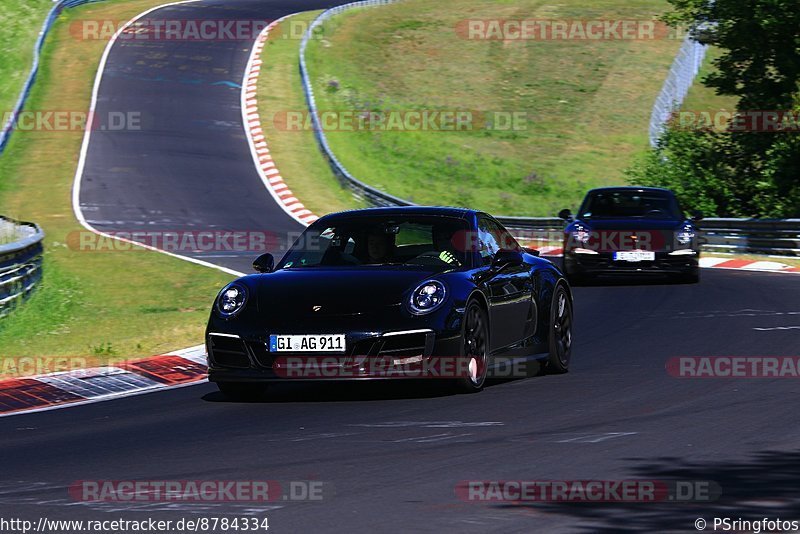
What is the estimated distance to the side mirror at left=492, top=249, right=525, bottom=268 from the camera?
1085cm

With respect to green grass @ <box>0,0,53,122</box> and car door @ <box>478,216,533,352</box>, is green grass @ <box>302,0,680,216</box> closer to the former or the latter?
green grass @ <box>0,0,53,122</box>

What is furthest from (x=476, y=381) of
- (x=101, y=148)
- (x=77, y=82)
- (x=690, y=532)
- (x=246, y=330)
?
(x=77, y=82)

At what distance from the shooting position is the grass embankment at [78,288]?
14391 mm

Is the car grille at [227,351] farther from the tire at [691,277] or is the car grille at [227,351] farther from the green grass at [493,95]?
the green grass at [493,95]

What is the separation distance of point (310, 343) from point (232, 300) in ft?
2.61

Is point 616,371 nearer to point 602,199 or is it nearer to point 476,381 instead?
point 476,381

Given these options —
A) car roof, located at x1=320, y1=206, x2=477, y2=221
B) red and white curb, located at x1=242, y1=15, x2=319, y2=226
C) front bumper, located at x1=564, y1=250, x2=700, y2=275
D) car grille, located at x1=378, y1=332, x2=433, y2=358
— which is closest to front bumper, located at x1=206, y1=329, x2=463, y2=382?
car grille, located at x1=378, y1=332, x2=433, y2=358

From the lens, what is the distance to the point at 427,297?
1000 cm

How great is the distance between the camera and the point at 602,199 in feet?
71.2

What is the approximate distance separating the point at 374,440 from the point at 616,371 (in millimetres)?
3815

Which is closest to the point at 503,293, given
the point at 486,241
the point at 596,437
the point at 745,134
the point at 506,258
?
the point at 506,258

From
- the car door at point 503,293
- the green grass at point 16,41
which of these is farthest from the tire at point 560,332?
the green grass at point 16,41

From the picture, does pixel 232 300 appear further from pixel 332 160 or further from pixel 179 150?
pixel 179 150

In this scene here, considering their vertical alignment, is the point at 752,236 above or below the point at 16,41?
below
